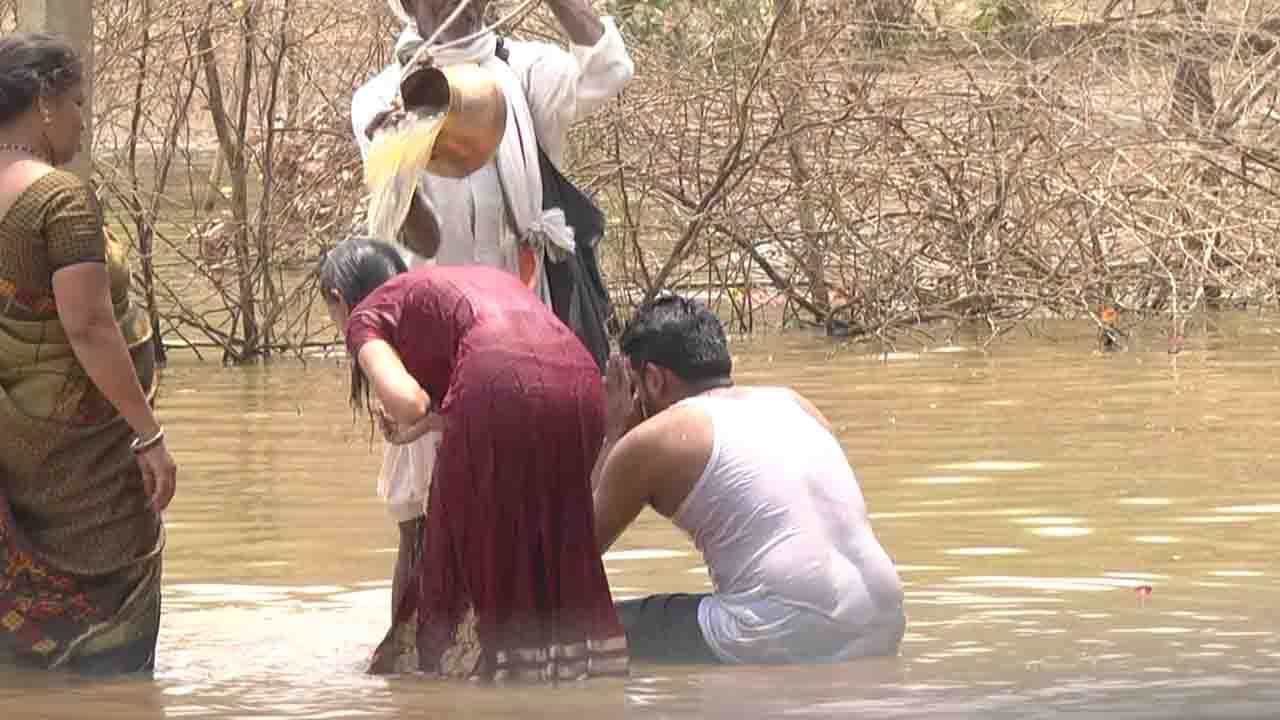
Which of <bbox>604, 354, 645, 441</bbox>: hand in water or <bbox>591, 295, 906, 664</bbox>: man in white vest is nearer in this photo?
<bbox>591, 295, 906, 664</bbox>: man in white vest

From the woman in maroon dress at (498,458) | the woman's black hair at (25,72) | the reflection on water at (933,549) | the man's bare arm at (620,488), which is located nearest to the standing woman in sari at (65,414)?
the woman's black hair at (25,72)

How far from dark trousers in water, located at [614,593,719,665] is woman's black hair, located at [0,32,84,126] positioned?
1.74 metres

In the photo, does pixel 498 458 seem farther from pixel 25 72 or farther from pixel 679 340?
pixel 25 72

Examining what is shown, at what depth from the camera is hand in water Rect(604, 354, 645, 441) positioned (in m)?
6.70

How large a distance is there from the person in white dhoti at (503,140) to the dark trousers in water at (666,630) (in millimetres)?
546

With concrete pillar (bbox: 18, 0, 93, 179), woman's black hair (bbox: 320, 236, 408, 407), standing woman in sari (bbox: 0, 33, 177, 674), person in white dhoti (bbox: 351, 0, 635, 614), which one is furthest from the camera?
concrete pillar (bbox: 18, 0, 93, 179)

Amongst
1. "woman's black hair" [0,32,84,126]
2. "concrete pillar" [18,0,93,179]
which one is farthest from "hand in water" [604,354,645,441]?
"concrete pillar" [18,0,93,179]

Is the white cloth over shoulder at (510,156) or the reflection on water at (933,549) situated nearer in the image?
the reflection on water at (933,549)

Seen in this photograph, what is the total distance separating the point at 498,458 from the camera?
20.1ft

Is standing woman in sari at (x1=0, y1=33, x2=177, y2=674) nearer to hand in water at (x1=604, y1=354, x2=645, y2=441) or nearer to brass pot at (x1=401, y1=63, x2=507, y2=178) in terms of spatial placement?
brass pot at (x1=401, y1=63, x2=507, y2=178)

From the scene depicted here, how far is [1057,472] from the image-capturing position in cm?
1021

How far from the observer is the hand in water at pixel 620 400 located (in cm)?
670

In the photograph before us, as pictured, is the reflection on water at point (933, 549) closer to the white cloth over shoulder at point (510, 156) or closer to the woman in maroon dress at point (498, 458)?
the woman in maroon dress at point (498, 458)

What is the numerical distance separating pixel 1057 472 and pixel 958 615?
8.23 feet
